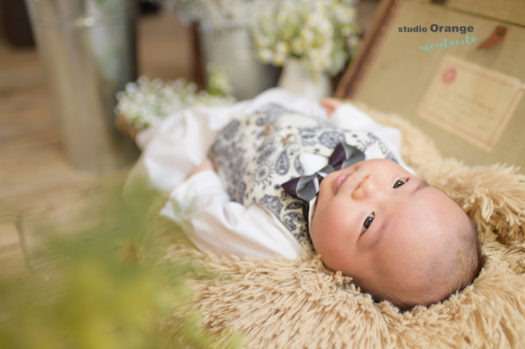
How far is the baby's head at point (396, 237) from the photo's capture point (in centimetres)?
66

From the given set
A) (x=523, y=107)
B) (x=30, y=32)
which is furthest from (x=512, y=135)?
(x=30, y=32)

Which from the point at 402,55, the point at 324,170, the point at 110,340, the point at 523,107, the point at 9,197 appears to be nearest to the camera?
the point at 110,340

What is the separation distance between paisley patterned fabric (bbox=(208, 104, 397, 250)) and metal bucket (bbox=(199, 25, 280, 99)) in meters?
0.70

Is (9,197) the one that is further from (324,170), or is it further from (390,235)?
(390,235)

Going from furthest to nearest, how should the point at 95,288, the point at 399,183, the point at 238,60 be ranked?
the point at 238,60
the point at 399,183
the point at 95,288

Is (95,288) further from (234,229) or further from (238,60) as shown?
(238,60)

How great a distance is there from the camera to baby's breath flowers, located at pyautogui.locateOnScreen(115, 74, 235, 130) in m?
1.57

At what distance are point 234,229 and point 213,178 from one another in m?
0.23

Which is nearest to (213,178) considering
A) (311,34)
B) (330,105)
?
(330,105)

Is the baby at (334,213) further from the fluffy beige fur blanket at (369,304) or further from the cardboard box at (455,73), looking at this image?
the cardboard box at (455,73)

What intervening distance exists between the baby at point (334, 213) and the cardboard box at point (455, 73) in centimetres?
20

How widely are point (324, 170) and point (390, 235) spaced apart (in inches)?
9.4

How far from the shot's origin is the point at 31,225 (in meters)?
0.27

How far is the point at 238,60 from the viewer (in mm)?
1761
